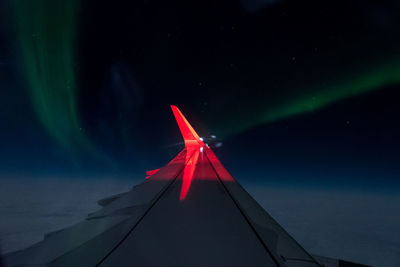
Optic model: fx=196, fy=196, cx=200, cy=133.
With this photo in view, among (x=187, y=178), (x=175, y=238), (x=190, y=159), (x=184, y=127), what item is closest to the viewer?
(x=175, y=238)

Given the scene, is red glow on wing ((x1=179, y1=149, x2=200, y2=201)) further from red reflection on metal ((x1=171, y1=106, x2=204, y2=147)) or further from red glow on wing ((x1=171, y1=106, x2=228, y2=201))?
red reflection on metal ((x1=171, y1=106, x2=204, y2=147))

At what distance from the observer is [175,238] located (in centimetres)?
159

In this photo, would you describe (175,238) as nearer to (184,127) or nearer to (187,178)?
(187,178)

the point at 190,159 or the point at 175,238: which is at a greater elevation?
the point at 190,159

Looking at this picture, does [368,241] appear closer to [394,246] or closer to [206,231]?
[394,246]

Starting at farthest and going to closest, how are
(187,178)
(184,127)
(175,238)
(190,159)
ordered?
(184,127) < (190,159) < (187,178) < (175,238)

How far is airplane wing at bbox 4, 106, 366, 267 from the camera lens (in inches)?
52.4

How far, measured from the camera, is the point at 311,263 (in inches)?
56.7

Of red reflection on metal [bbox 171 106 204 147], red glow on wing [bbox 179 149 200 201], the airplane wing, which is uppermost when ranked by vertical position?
red reflection on metal [bbox 171 106 204 147]

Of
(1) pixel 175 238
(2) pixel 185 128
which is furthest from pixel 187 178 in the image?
(2) pixel 185 128

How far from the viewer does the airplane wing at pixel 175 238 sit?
1.33 m

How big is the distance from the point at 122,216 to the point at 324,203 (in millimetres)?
118545

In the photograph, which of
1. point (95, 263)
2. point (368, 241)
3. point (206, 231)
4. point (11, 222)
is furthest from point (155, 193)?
point (368, 241)

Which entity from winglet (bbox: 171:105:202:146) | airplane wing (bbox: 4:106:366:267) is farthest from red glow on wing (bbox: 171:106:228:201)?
airplane wing (bbox: 4:106:366:267)
